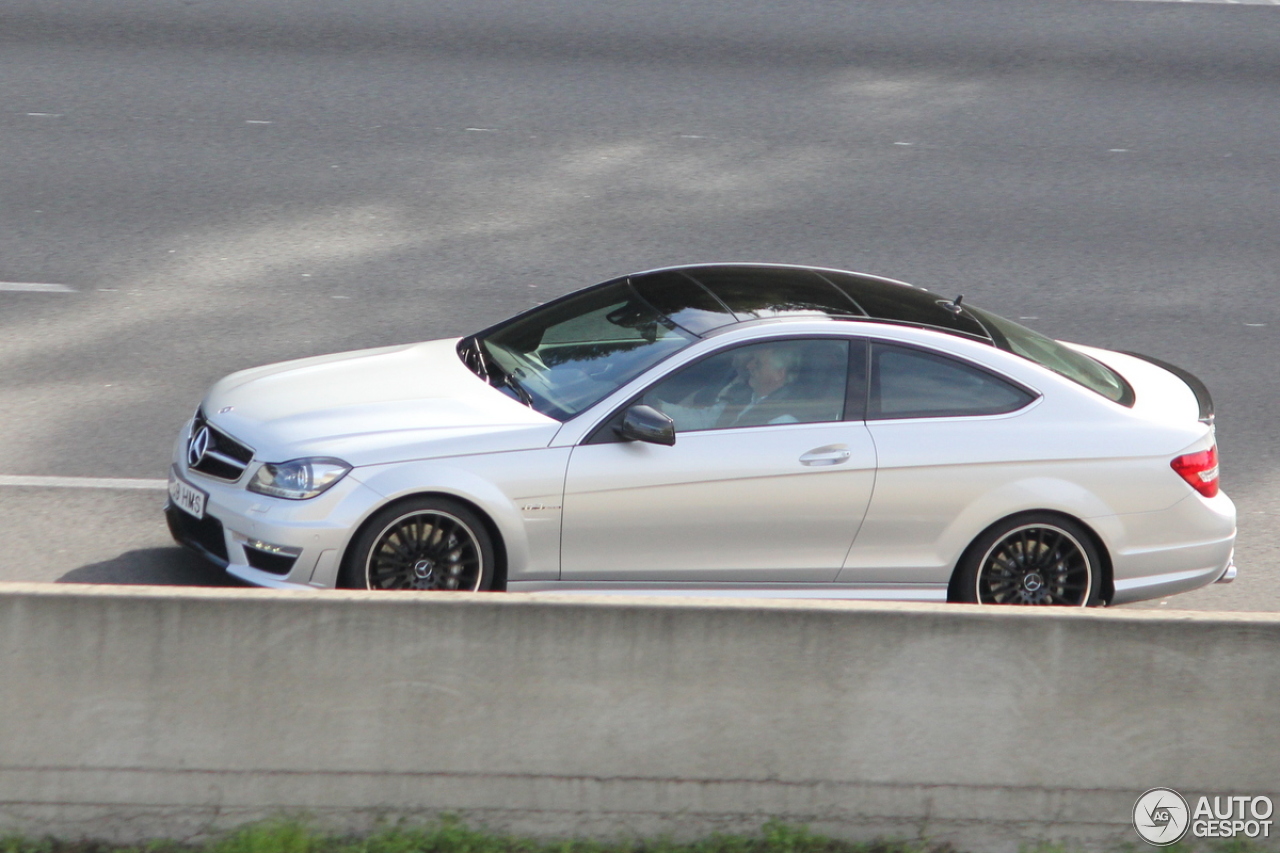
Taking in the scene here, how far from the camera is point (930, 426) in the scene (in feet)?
20.6

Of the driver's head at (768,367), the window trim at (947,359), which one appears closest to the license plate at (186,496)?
the driver's head at (768,367)

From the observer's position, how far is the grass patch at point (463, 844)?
4.62 metres

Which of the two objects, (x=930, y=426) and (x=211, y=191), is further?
(x=211, y=191)

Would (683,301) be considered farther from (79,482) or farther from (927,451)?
(79,482)

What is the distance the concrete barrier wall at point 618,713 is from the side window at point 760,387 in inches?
62.5

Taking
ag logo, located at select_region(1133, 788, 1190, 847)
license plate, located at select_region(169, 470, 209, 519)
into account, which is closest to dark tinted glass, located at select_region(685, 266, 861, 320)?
license plate, located at select_region(169, 470, 209, 519)

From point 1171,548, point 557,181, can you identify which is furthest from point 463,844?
point 557,181

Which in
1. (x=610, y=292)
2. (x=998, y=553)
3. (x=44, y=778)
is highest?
(x=610, y=292)

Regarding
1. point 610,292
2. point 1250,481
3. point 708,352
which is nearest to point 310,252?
point 610,292

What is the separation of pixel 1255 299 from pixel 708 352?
581cm

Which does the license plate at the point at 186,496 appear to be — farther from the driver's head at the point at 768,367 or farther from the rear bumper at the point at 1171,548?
the rear bumper at the point at 1171,548

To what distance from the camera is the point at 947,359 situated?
6.40 meters

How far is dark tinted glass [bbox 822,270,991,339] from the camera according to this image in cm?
662

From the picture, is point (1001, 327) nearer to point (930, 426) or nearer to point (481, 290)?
point (930, 426)
